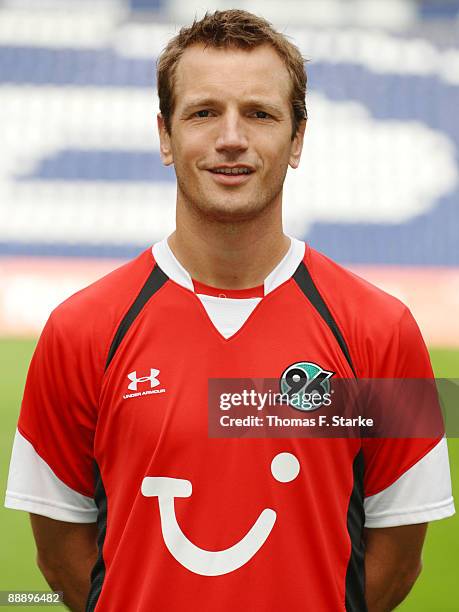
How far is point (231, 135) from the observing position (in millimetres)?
1666

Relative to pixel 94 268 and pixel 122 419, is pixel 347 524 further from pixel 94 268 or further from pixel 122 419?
pixel 94 268

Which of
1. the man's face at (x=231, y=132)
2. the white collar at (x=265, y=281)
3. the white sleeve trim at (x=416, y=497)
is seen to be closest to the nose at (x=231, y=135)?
the man's face at (x=231, y=132)

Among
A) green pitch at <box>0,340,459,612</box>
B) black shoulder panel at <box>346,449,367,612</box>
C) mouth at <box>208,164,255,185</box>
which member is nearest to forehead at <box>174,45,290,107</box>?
mouth at <box>208,164,255,185</box>

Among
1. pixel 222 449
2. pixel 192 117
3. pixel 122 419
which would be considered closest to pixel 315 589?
pixel 222 449

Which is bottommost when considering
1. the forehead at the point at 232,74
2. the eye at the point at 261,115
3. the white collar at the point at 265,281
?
the white collar at the point at 265,281

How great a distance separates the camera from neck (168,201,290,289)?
178 centimetres

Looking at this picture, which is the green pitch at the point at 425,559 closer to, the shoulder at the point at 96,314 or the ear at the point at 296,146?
the shoulder at the point at 96,314

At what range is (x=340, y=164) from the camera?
10102 mm

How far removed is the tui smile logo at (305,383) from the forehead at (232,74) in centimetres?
52

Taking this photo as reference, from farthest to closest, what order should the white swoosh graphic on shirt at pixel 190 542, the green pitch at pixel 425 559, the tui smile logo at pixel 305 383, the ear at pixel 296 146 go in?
the green pitch at pixel 425 559
the ear at pixel 296 146
the tui smile logo at pixel 305 383
the white swoosh graphic on shirt at pixel 190 542

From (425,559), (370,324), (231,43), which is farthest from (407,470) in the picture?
(425,559)

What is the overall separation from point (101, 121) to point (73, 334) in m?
8.68

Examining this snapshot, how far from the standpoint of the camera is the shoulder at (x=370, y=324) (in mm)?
1727

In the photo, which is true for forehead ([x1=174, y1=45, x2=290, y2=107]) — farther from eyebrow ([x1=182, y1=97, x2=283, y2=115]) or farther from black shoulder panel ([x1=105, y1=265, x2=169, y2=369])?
black shoulder panel ([x1=105, y1=265, x2=169, y2=369])
